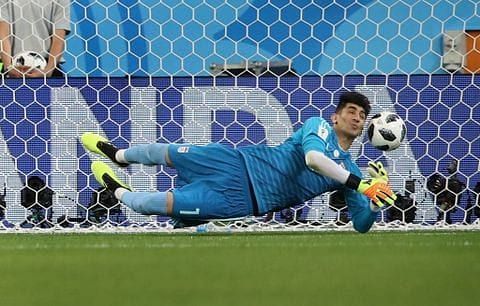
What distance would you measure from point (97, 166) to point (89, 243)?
1.10 ft

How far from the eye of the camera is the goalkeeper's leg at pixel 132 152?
280 centimetres

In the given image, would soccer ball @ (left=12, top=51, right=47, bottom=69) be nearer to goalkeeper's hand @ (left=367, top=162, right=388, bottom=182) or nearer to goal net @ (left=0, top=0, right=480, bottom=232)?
goal net @ (left=0, top=0, right=480, bottom=232)

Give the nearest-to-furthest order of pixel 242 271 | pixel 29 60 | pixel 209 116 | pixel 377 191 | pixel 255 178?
pixel 242 271, pixel 377 191, pixel 255 178, pixel 209 116, pixel 29 60

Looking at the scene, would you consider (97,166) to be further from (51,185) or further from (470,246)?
(470,246)

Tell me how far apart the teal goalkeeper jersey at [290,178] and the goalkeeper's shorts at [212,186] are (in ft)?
0.12

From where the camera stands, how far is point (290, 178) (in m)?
2.71

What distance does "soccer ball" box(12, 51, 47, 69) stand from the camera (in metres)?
3.54

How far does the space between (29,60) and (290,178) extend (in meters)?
1.46

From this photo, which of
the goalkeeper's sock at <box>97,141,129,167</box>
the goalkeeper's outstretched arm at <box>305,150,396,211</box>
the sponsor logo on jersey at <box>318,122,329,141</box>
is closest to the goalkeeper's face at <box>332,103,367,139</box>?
the sponsor logo on jersey at <box>318,122,329,141</box>

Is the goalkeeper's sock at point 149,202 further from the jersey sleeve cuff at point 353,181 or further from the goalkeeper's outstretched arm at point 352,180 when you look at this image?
the jersey sleeve cuff at point 353,181

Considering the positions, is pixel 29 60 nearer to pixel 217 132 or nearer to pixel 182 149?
pixel 217 132

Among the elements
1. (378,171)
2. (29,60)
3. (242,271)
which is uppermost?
(29,60)

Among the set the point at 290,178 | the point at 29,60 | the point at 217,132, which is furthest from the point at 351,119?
the point at 29,60

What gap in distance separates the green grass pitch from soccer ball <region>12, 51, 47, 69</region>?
894 mm
